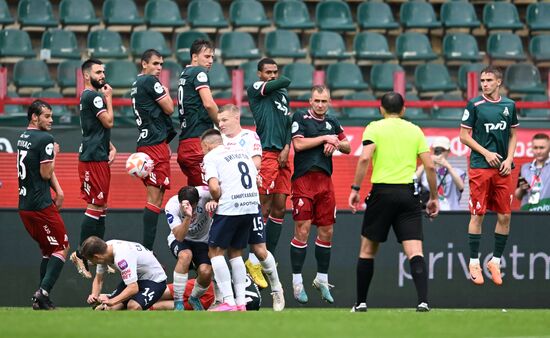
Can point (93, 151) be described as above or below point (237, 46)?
below

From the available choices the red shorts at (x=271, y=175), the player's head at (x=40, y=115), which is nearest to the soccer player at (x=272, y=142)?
the red shorts at (x=271, y=175)

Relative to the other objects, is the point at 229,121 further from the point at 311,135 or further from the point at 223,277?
the point at 311,135

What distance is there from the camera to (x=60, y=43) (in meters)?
20.3

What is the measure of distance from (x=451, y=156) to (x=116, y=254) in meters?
6.19

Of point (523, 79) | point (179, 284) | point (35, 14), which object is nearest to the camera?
point (179, 284)

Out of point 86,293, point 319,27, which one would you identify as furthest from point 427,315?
point 319,27

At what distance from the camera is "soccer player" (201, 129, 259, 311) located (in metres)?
11.3

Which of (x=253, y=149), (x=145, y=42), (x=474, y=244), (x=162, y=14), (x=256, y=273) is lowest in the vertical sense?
(x=256, y=273)

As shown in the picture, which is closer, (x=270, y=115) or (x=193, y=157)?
(x=193, y=157)

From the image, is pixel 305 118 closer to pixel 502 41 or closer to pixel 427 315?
pixel 427 315

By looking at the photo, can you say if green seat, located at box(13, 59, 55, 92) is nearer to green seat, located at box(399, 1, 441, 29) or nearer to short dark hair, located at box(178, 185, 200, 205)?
green seat, located at box(399, 1, 441, 29)

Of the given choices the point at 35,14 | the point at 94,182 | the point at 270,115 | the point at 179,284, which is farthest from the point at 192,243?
the point at 35,14

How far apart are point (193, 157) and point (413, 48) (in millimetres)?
9578

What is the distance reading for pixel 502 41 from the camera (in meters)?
22.2
